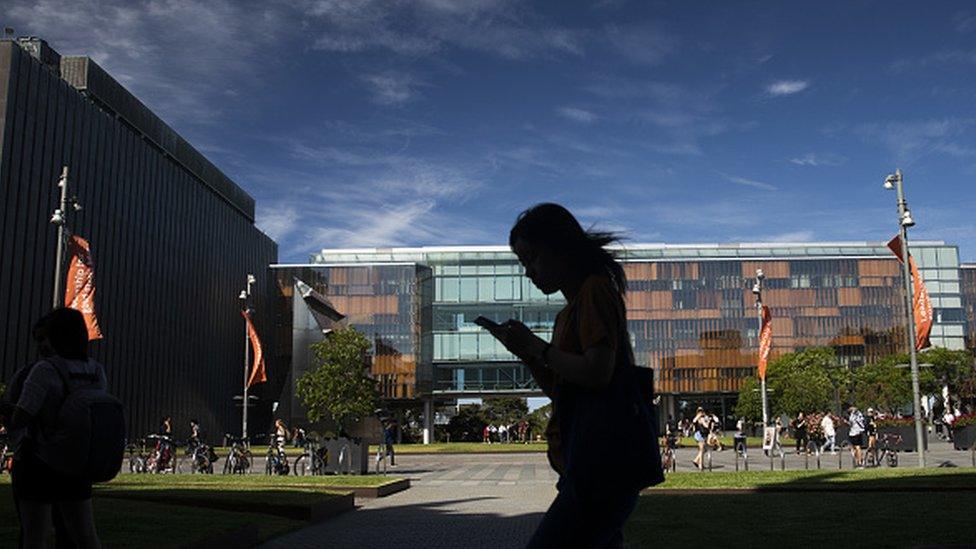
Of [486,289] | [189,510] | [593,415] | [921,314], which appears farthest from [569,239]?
[486,289]

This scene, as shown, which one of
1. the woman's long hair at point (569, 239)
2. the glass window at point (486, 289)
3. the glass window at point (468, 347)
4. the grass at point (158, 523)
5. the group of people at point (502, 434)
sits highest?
the glass window at point (486, 289)

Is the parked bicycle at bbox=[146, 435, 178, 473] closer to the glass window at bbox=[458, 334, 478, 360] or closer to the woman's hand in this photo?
the woman's hand

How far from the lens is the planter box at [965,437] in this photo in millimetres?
33625

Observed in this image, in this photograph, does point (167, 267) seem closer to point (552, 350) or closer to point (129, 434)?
point (129, 434)

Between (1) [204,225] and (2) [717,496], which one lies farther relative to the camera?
(1) [204,225]

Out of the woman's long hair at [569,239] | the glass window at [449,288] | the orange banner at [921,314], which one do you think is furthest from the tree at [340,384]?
the woman's long hair at [569,239]

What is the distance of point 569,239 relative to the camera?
323cm

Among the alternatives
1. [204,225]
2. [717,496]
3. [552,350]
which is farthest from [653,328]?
[552,350]

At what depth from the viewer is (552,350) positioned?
9.45 ft

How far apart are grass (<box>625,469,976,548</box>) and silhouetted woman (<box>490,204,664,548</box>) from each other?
5837 mm

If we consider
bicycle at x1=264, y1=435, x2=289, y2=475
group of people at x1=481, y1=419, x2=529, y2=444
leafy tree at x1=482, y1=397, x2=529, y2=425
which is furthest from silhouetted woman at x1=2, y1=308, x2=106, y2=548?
leafy tree at x1=482, y1=397, x2=529, y2=425

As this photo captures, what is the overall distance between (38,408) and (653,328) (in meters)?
87.8

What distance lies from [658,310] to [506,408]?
698 inches

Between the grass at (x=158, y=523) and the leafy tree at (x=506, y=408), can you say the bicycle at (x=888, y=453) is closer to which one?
the grass at (x=158, y=523)
